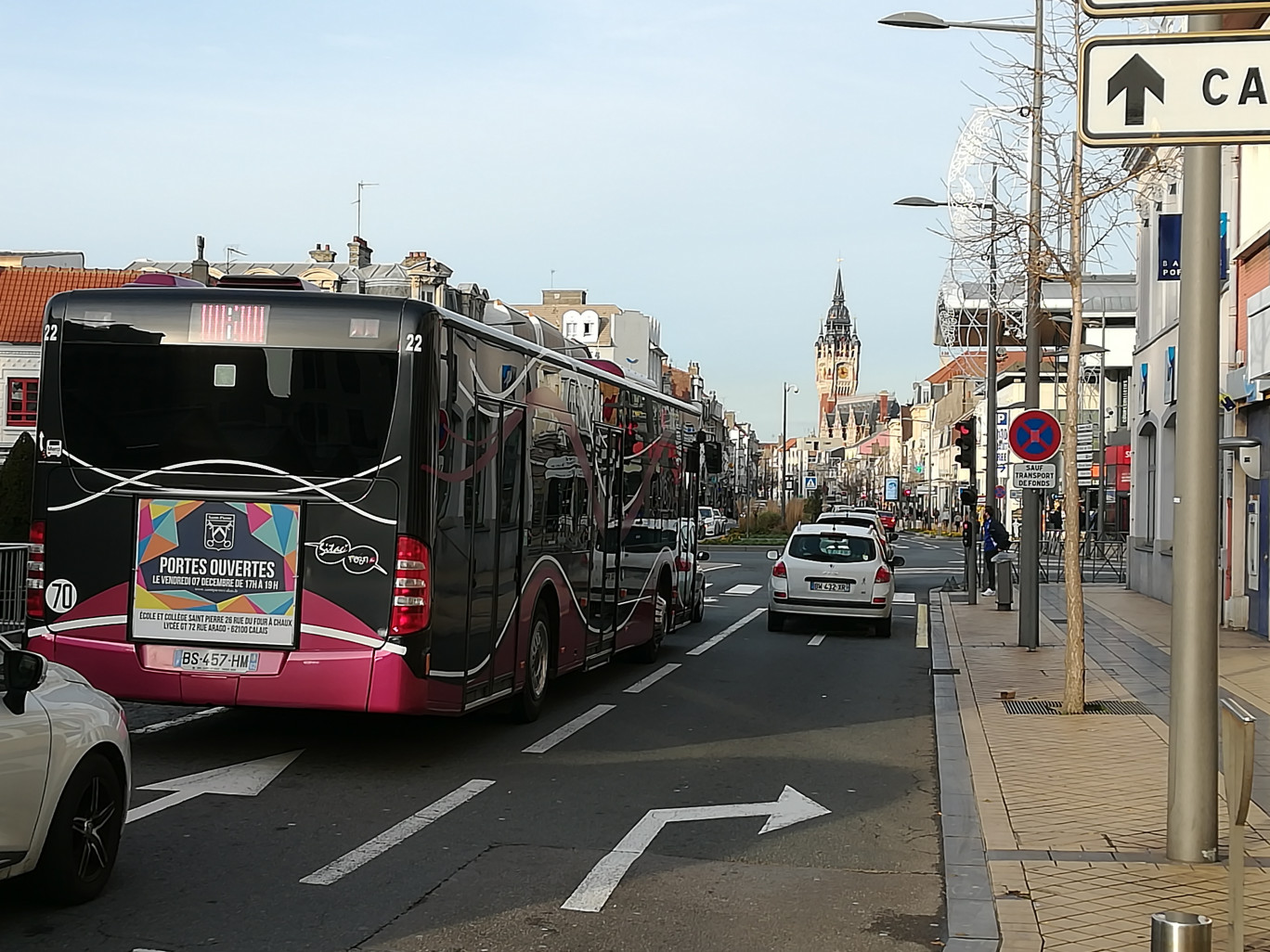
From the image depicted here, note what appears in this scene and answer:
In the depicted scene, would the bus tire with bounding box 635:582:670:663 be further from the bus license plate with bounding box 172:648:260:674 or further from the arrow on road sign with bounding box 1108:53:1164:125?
the arrow on road sign with bounding box 1108:53:1164:125

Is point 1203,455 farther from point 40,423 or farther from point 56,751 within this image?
point 40,423

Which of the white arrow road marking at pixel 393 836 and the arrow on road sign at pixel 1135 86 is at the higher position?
the arrow on road sign at pixel 1135 86

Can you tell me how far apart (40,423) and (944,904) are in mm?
6490

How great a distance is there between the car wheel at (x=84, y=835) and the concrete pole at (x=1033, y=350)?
31.7ft

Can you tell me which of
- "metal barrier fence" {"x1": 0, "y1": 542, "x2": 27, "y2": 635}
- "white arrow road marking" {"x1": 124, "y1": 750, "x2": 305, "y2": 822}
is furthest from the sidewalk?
"metal barrier fence" {"x1": 0, "y1": 542, "x2": 27, "y2": 635}

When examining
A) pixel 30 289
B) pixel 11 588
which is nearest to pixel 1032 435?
pixel 11 588

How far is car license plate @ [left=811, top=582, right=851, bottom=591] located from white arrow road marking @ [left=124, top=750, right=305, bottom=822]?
13086mm

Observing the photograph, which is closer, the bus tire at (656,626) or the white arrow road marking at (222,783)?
the white arrow road marking at (222,783)

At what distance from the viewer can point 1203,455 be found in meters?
7.19

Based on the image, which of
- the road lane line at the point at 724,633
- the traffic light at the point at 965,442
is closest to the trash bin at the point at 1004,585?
the traffic light at the point at 965,442

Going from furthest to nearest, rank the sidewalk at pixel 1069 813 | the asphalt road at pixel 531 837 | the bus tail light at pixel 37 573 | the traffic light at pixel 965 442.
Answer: the traffic light at pixel 965 442
the bus tail light at pixel 37 573
the sidewalk at pixel 1069 813
the asphalt road at pixel 531 837

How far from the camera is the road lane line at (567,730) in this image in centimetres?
1103

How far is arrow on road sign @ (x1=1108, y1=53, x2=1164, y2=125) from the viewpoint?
637 centimetres

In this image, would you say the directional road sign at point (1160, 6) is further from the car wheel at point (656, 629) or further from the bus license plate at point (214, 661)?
the car wheel at point (656, 629)
